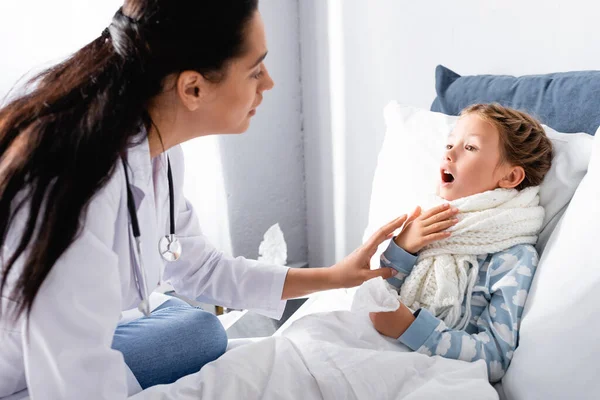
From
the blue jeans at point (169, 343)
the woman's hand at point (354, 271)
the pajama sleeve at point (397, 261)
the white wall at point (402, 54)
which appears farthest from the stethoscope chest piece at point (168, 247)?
the white wall at point (402, 54)

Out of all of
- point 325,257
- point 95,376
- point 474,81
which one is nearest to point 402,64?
point 474,81

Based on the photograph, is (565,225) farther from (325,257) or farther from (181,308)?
(325,257)

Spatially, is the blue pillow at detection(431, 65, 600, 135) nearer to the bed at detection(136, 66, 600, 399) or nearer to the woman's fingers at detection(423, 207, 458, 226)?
the bed at detection(136, 66, 600, 399)

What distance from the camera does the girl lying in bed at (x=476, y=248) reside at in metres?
1.13

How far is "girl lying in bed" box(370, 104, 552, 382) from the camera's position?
113 centimetres

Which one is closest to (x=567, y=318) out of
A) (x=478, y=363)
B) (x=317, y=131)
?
(x=478, y=363)

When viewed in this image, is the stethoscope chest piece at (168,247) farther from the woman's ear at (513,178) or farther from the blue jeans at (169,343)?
the woman's ear at (513,178)

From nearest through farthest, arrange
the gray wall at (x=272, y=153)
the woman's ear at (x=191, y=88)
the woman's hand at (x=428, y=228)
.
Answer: the woman's ear at (x=191, y=88) → the woman's hand at (x=428, y=228) → the gray wall at (x=272, y=153)

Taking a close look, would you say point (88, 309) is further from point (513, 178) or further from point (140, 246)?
point (513, 178)

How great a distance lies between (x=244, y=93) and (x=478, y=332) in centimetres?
64

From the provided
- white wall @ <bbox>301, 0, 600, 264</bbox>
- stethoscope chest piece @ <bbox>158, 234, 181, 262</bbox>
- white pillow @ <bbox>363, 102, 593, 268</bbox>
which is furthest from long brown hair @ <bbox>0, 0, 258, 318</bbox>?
white wall @ <bbox>301, 0, 600, 264</bbox>

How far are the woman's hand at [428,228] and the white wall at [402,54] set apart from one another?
1.86 ft

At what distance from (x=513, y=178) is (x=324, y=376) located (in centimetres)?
59

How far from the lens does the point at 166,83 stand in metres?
0.96
